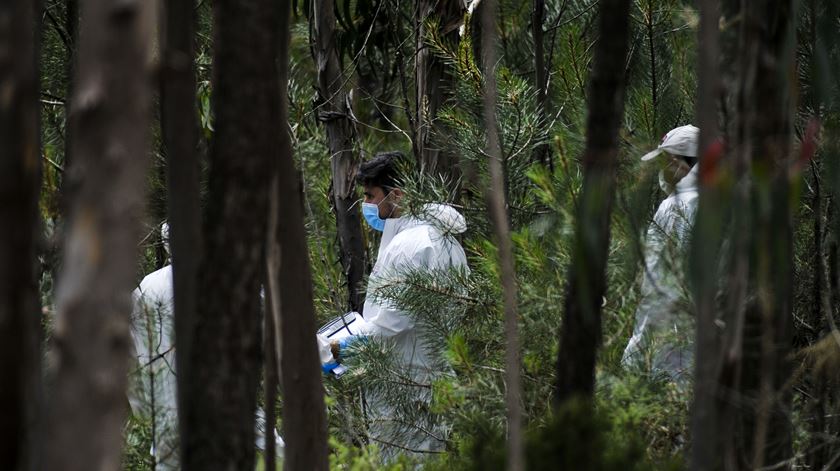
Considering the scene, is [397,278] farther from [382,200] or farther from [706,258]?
[706,258]

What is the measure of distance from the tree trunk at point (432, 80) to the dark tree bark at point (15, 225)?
3.79m

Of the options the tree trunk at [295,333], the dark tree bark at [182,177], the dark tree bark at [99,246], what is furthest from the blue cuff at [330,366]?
the dark tree bark at [99,246]

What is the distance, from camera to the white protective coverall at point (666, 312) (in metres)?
3.47

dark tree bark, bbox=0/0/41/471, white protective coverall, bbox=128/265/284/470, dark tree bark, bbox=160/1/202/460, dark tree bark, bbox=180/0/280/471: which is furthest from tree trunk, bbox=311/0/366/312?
dark tree bark, bbox=0/0/41/471

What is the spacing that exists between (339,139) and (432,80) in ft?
2.09

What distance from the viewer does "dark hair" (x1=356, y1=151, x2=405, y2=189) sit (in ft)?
17.9

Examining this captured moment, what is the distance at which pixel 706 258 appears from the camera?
82.9 inches

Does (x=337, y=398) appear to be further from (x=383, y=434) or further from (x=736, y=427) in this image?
(x=736, y=427)

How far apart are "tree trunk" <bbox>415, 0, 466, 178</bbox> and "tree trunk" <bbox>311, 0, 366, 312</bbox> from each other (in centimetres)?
53

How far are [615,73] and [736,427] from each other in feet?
3.05

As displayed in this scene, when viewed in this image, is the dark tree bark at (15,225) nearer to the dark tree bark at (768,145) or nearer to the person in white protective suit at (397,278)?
the dark tree bark at (768,145)

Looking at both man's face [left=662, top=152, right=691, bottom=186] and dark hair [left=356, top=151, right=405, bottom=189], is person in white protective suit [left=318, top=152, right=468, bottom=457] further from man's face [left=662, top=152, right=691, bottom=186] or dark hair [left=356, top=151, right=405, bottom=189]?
man's face [left=662, top=152, right=691, bottom=186]

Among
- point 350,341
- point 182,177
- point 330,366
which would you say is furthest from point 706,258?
point 330,366

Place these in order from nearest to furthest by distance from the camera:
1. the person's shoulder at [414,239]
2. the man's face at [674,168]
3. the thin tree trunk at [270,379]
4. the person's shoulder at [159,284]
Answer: the thin tree trunk at [270,379]
the man's face at [674,168]
the person's shoulder at [159,284]
the person's shoulder at [414,239]
